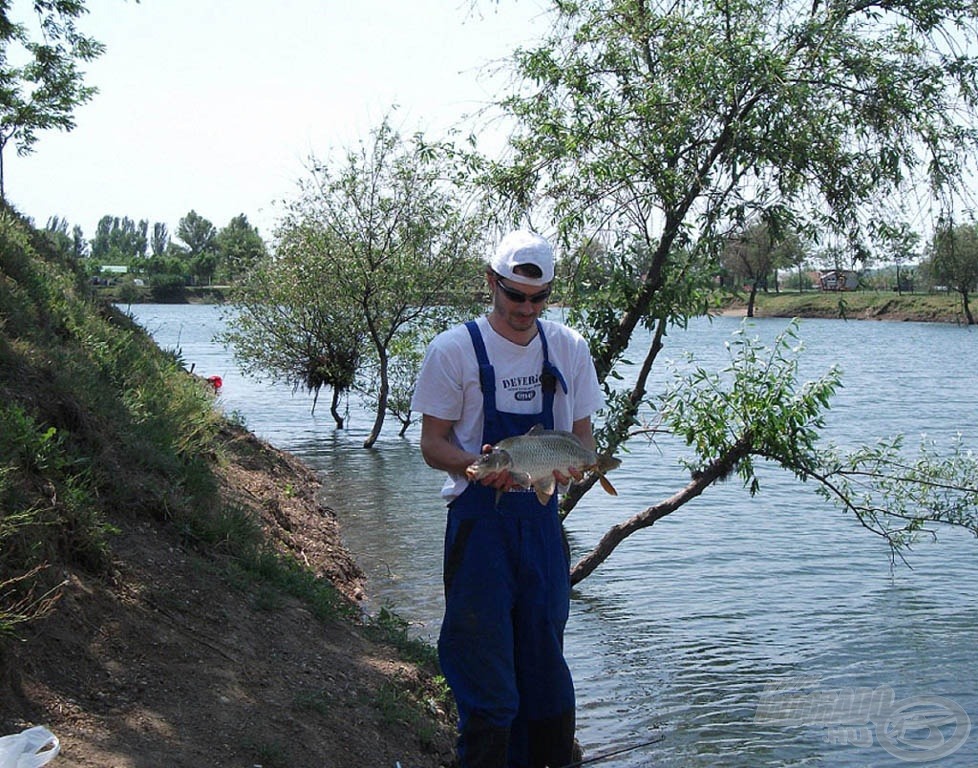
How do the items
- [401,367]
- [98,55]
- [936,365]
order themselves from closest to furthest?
[98,55] < [401,367] < [936,365]

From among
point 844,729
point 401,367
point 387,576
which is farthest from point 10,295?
point 401,367

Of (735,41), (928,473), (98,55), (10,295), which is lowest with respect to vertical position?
(928,473)

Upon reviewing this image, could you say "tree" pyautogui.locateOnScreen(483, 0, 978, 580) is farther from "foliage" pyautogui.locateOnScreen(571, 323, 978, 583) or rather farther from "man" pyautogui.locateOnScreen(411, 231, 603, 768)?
"man" pyautogui.locateOnScreen(411, 231, 603, 768)

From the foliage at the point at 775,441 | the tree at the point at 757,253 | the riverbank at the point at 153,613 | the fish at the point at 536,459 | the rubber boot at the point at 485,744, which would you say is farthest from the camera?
the tree at the point at 757,253

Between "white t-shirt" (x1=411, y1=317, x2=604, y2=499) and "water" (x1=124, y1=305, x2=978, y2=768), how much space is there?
436 centimetres

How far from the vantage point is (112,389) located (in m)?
9.23

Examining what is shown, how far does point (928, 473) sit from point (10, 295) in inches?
338

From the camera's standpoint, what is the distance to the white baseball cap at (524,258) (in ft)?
15.6

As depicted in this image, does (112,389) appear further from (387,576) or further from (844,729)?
(844,729)

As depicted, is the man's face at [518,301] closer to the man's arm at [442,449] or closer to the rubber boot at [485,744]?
the man's arm at [442,449]

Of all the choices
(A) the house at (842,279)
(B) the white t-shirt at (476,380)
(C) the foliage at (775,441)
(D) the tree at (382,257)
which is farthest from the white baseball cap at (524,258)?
(D) the tree at (382,257)

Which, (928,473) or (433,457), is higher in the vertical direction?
(433,457)

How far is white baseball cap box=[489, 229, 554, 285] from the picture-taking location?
4.74m

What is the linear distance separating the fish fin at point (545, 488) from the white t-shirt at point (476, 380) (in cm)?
33
